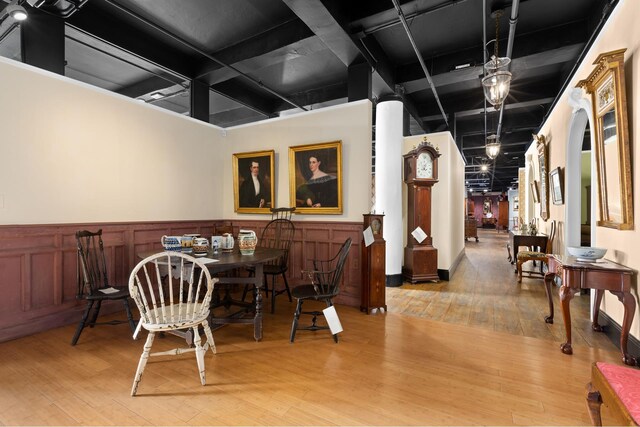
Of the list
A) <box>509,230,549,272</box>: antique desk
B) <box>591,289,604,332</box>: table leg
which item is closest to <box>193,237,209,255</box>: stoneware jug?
<box>591,289,604,332</box>: table leg

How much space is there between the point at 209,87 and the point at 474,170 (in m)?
14.1

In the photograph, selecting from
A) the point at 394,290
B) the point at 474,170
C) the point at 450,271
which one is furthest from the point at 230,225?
the point at 474,170

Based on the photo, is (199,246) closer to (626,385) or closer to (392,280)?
(626,385)

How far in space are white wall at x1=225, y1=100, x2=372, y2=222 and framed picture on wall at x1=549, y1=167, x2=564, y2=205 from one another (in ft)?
10.3

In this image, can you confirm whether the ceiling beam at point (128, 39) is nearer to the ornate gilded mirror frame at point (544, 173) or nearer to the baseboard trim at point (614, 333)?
the baseboard trim at point (614, 333)

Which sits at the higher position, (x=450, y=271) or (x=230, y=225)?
(x=230, y=225)

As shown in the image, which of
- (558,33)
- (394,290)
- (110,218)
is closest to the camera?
(110,218)

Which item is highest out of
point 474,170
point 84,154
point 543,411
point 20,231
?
point 474,170

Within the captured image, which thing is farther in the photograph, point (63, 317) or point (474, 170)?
point (474, 170)

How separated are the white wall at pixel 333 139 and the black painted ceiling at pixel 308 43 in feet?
3.13

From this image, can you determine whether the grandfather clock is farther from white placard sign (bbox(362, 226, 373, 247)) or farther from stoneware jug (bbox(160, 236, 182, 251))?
stoneware jug (bbox(160, 236, 182, 251))

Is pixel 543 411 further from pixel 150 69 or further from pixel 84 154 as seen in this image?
pixel 150 69

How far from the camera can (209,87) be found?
5.67m

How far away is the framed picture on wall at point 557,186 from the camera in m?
4.65
